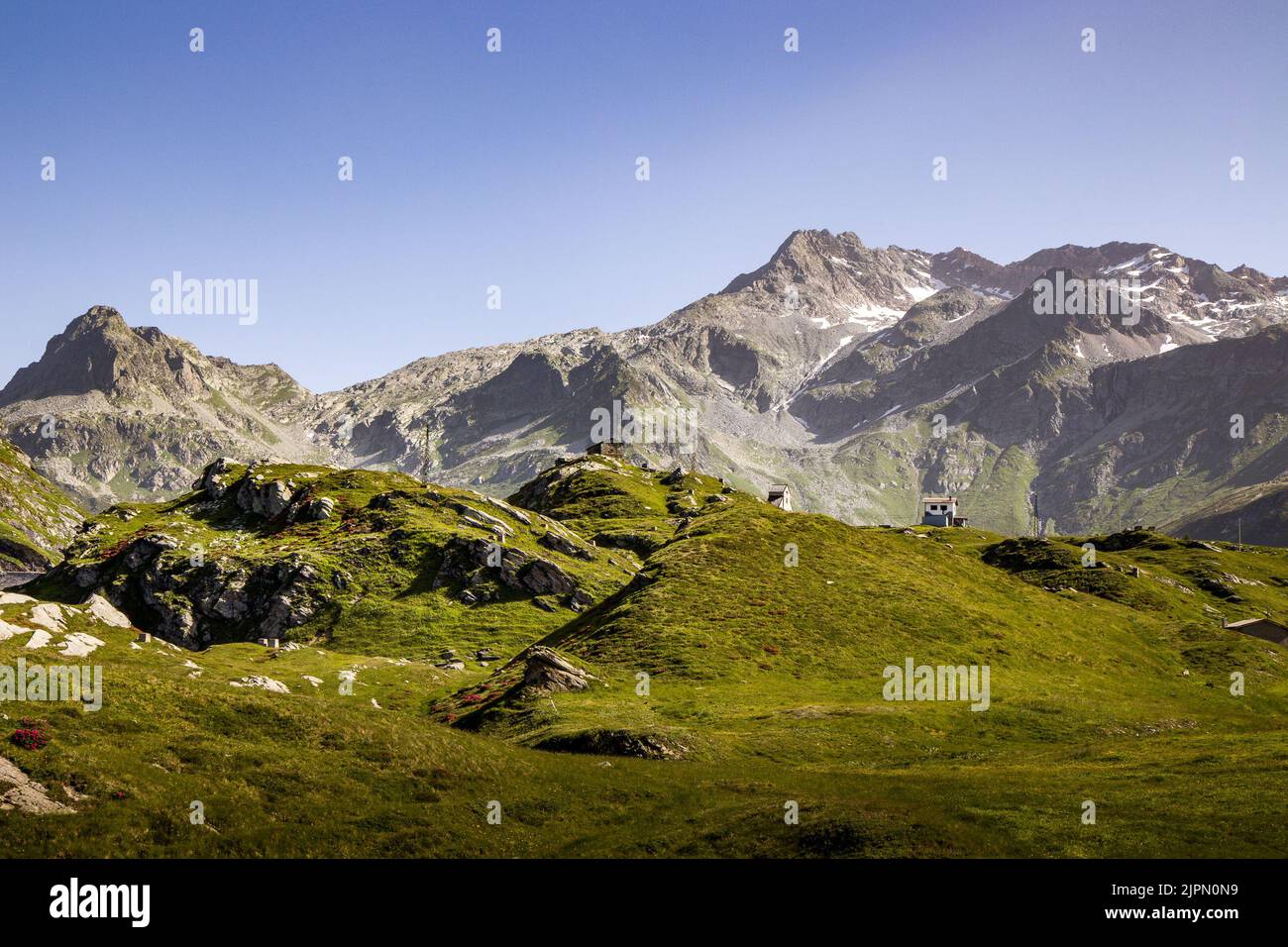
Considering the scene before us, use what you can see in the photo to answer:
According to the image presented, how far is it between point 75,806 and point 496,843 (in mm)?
15724

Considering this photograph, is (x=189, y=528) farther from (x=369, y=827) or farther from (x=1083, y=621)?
(x=1083, y=621)

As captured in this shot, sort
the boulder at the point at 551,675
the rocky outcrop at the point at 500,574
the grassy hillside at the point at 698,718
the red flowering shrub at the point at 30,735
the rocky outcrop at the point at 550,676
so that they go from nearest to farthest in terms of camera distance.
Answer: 1. the red flowering shrub at the point at 30,735
2. the grassy hillside at the point at 698,718
3. the rocky outcrop at the point at 550,676
4. the boulder at the point at 551,675
5. the rocky outcrop at the point at 500,574

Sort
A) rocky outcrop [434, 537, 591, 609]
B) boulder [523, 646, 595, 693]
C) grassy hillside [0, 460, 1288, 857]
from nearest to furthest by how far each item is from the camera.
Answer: grassy hillside [0, 460, 1288, 857] → boulder [523, 646, 595, 693] → rocky outcrop [434, 537, 591, 609]

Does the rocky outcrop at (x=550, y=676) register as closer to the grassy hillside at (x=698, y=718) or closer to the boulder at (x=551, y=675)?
the boulder at (x=551, y=675)

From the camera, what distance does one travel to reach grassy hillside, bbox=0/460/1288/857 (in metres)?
34.8

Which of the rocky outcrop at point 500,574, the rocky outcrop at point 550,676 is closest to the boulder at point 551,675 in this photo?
the rocky outcrop at point 550,676

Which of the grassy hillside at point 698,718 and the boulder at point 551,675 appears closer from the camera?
the grassy hillside at point 698,718

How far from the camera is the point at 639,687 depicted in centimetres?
7512

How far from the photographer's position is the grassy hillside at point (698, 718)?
3478 cm

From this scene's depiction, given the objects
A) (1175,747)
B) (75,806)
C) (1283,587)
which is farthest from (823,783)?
(1283,587)

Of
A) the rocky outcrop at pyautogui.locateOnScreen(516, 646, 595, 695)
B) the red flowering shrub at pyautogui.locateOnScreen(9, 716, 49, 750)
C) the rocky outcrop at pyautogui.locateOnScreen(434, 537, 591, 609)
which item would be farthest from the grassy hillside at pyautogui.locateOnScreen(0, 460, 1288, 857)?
the rocky outcrop at pyautogui.locateOnScreen(434, 537, 591, 609)

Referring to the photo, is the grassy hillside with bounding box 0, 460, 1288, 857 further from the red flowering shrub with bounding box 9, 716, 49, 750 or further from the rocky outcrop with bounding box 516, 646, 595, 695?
the rocky outcrop with bounding box 516, 646, 595, 695

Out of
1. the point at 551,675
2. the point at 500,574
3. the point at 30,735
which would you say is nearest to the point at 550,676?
the point at 551,675

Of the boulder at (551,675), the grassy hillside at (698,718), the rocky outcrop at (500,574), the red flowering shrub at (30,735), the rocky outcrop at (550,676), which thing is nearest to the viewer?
the red flowering shrub at (30,735)
